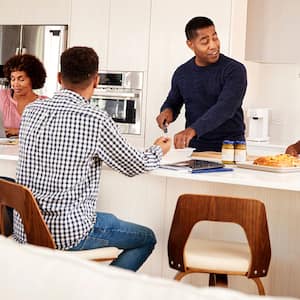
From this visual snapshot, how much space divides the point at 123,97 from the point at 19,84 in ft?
4.70

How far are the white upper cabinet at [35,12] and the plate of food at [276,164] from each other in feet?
10.0

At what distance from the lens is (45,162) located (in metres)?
2.18

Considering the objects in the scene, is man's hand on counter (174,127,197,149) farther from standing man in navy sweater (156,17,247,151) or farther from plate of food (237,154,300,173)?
plate of food (237,154,300,173)

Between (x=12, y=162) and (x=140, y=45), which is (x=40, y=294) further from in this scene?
(x=140, y=45)

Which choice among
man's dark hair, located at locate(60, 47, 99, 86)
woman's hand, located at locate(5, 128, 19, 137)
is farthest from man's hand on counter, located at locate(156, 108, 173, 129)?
man's dark hair, located at locate(60, 47, 99, 86)

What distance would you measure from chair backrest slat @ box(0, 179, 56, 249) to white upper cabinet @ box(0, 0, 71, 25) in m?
3.32

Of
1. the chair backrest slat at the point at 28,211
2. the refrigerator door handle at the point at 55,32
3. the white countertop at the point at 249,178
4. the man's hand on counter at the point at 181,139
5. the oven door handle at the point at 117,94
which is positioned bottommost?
the chair backrest slat at the point at 28,211

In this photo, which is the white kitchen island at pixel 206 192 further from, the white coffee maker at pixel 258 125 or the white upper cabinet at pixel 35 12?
the white upper cabinet at pixel 35 12

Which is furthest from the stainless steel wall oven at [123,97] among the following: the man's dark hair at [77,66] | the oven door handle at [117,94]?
the man's dark hair at [77,66]

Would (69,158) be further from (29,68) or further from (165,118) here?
(29,68)

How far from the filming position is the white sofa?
0.73 m

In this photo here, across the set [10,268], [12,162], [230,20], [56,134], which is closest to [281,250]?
[56,134]

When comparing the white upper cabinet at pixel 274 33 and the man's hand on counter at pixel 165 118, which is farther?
the white upper cabinet at pixel 274 33

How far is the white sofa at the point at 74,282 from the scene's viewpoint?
73 centimetres
